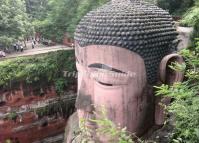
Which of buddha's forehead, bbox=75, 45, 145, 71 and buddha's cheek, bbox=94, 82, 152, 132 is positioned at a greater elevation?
buddha's forehead, bbox=75, 45, 145, 71

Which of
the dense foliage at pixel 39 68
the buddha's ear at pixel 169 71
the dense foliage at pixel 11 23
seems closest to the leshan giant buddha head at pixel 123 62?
the buddha's ear at pixel 169 71

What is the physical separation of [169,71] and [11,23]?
34.7 feet

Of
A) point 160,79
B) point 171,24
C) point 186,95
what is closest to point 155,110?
point 160,79

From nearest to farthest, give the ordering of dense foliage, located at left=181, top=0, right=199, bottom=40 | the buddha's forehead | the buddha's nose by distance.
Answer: the buddha's forehead → the buddha's nose → dense foliage, located at left=181, top=0, right=199, bottom=40

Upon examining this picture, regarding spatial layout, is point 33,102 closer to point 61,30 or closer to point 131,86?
point 61,30

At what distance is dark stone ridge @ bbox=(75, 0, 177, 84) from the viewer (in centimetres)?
484

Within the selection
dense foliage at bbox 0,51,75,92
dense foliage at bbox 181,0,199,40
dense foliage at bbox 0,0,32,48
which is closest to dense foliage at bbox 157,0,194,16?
dense foliage at bbox 0,51,75,92

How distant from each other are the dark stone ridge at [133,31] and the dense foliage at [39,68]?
21.9 feet

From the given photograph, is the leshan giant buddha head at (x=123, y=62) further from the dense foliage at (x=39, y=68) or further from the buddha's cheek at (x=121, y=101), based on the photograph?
the dense foliage at (x=39, y=68)

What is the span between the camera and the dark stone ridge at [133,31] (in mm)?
4844

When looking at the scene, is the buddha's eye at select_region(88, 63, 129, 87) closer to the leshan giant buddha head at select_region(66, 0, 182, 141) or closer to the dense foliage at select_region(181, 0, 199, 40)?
the leshan giant buddha head at select_region(66, 0, 182, 141)

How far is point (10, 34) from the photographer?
47.4 ft

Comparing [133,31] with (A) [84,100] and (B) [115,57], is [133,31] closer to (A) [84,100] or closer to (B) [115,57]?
(B) [115,57]

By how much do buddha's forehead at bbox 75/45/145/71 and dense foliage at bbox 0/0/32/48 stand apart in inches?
379
